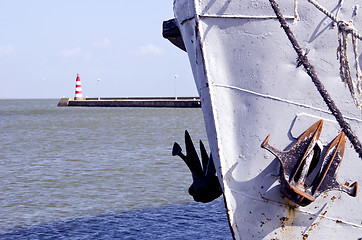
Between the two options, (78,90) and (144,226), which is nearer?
(144,226)

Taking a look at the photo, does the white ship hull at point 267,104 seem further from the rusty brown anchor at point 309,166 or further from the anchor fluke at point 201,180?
the anchor fluke at point 201,180

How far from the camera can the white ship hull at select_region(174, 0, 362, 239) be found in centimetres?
500

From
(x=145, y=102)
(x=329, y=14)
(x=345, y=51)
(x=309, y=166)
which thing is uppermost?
(x=329, y=14)

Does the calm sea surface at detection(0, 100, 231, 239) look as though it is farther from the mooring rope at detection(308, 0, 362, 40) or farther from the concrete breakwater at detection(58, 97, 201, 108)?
the concrete breakwater at detection(58, 97, 201, 108)

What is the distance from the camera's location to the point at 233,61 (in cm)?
523

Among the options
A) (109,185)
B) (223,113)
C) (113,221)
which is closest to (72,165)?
(109,185)

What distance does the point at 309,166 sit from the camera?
5.02 metres

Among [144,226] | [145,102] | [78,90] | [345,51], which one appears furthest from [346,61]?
[78,90]

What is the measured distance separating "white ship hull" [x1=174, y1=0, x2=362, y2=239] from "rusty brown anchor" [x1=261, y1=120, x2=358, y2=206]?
3.5 inches

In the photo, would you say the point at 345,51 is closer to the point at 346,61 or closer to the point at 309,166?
the point at 346,61

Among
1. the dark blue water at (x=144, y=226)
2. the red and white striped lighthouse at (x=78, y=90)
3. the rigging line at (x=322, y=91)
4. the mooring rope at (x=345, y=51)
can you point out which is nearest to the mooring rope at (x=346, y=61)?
the mooring rope at (x=345, y=51)

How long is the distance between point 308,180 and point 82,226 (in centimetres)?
594

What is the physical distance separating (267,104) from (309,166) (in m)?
0.63

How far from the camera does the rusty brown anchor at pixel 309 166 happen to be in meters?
4.95
